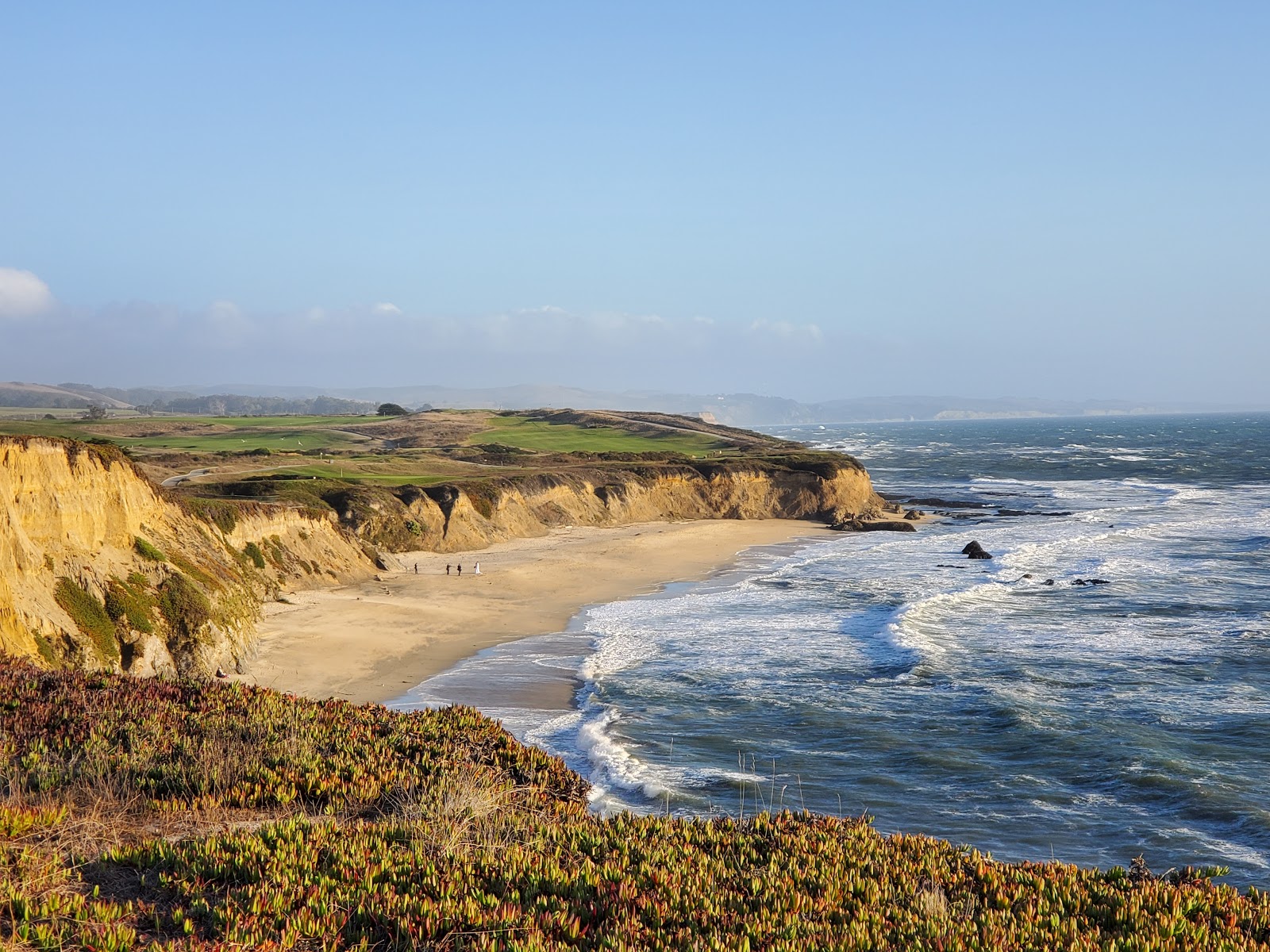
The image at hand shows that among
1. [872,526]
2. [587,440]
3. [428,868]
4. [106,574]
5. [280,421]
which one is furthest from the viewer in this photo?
[280,421]

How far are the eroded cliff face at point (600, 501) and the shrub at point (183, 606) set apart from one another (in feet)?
64.7

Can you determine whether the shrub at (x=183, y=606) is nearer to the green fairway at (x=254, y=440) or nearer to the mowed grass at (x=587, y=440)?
the green fairway at (x=254, y=440)

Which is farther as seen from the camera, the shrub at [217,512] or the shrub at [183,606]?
the shrub at [217,512]

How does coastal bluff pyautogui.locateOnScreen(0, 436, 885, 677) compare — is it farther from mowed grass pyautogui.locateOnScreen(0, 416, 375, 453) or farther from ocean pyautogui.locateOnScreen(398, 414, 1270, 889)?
mowed grass pyautogui.locateOnScreen(0, 416, 375, 453)

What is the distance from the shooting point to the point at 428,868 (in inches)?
301

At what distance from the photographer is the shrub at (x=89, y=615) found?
70.7ft

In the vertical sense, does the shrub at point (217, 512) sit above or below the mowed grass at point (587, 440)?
below

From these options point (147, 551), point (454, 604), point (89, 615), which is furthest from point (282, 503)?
point (89, 615)

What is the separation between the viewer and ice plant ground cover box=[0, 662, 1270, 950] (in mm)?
6867

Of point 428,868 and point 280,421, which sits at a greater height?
point 280,421

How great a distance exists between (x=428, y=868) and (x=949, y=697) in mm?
19084

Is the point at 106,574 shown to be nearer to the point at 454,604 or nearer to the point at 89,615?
the point at 89,615

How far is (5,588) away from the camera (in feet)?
64.0

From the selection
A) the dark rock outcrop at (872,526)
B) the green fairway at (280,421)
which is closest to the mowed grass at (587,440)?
the green fairway at (280,421)
